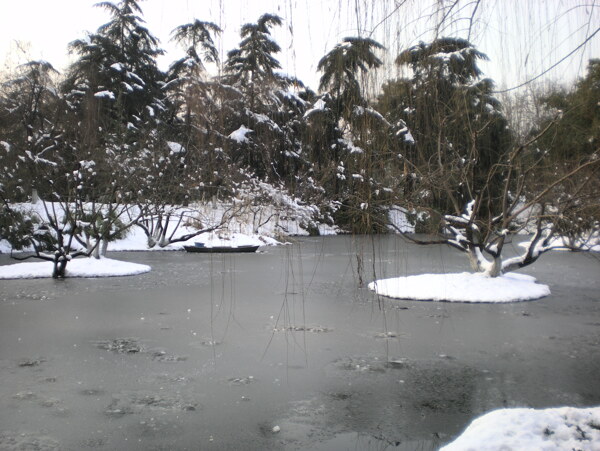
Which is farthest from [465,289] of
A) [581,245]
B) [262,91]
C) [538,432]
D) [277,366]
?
[538,432]

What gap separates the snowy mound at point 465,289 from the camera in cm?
1022

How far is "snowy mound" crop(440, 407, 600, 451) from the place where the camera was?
2.45 meters

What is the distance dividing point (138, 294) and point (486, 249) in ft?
22.6

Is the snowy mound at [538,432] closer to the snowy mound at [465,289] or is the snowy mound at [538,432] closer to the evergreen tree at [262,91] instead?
the evergreen tree at [262,91]

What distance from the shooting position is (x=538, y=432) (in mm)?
2557

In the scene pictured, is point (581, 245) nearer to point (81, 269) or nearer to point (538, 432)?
point (538, 432)

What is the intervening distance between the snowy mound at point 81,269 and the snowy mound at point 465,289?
6.69m

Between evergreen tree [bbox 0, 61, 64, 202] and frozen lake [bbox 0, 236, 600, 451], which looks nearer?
frozen lake [bbox 0, 236, 600, 451]

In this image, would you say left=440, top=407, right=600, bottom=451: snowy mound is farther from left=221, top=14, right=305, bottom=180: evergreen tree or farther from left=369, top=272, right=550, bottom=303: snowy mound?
left=369, top=272, right=550, bottom=303: snowy mound

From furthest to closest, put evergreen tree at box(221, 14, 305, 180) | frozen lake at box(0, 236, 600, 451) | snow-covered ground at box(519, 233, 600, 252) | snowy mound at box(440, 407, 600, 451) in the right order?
snow-covered ground at box(519, 233, 600, 252) < frozen lake at box(0, 236, 600, 451) < evergreen tree at box(221, 14, 305, 180) < snowy mound at box(440, 407, 600, 451)

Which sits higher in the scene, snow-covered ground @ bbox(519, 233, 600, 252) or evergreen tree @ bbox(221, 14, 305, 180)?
evergreen tree @ bbox(221, 14, 305, 180)

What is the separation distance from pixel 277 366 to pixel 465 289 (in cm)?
594

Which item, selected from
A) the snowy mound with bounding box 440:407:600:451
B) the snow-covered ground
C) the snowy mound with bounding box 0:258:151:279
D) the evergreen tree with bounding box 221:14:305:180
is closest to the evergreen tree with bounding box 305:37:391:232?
the evergreen tree with bounding box 221:14:305:180

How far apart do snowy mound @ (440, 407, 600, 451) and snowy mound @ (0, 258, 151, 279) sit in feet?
40.1
